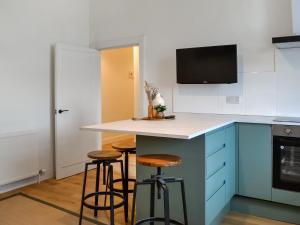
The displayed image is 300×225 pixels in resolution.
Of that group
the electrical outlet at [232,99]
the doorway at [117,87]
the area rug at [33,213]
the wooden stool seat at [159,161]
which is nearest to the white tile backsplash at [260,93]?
the electrical outlet at [232,99]

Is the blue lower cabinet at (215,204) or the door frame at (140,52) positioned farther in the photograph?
the door frame at (140,52)

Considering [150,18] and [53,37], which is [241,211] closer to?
[150,18]

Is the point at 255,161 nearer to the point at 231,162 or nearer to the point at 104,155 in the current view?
the point at 231,162

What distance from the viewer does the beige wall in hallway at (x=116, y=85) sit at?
21.4 ft

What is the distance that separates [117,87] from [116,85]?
6 cm

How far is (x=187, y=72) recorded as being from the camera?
3.72m

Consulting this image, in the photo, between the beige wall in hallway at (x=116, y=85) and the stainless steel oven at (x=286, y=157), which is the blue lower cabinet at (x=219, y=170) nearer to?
the stainless steel oven at (x=286, y=157)

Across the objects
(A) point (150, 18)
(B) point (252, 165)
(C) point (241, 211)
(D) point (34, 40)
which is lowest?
(C) point (241, 211)

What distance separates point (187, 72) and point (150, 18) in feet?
3.38

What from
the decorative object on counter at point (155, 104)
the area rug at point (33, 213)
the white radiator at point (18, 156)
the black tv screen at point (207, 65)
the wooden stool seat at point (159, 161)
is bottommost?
the area rug at point (33, 213)

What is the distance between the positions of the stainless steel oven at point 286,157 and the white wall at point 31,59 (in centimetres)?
299

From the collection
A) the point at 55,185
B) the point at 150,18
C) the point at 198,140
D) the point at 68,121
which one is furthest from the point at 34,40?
the point at 198,140

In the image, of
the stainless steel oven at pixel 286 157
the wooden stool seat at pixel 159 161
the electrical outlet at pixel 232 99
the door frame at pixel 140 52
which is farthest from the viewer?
the door frame at pixel 140 52

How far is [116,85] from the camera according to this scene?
6.82m
